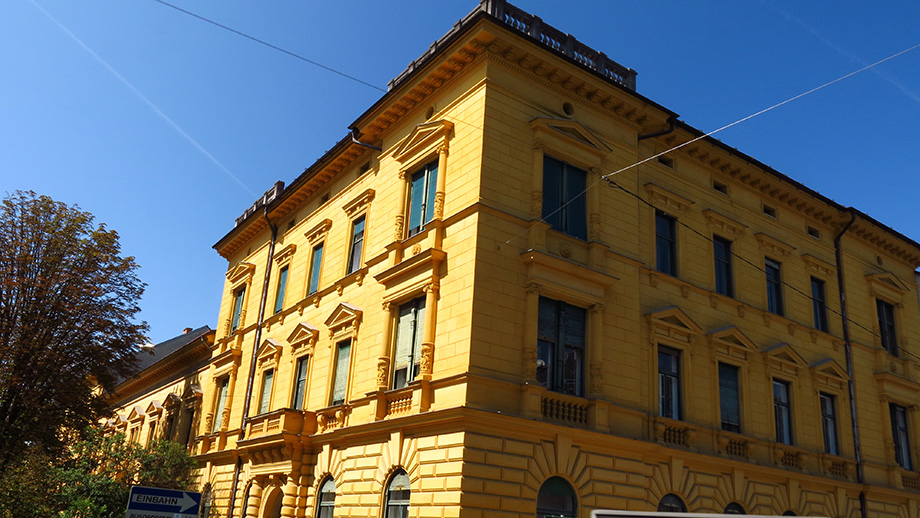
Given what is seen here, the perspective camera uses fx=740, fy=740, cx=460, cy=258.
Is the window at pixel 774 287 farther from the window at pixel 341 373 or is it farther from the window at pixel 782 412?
the window at pixel 341 373

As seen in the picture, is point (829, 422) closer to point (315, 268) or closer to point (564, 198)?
point (564, 198)

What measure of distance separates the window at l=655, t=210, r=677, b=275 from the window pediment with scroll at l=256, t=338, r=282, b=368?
13199 mm

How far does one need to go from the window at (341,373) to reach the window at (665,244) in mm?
9208

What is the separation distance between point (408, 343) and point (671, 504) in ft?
24.7

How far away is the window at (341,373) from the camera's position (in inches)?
831

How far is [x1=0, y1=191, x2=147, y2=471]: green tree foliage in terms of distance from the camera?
26.0 meters

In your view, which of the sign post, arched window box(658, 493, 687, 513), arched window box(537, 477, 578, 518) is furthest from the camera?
arched window box(658, 493, 687, 513)

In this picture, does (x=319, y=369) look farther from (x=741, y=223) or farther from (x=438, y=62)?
(x=741, y=223)

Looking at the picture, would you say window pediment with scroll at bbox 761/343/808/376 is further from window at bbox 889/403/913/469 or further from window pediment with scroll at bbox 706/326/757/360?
window at bbox 889/403/913/469

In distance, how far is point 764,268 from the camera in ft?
76.6

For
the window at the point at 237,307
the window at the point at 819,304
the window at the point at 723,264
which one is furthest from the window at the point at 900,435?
the window at the point at 237,307

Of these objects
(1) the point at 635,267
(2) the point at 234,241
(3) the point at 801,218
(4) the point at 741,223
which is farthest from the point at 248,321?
(3) the point at 801,218

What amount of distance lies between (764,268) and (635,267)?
21.1 feet

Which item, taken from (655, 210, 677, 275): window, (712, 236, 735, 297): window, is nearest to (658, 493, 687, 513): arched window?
(655, 210, 677, 275): window
